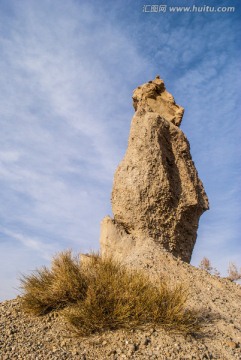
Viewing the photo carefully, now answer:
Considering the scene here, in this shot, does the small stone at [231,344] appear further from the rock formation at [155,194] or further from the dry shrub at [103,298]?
the rock formation at [155,194]

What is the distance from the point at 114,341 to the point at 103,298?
0.65m

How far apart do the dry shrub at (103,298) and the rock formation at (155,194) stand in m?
2.19

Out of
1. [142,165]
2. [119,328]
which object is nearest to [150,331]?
[119,328]

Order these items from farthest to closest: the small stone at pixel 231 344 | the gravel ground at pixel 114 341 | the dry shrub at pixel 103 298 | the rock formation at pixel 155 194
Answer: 1. the rock formation at pixel 155 194
2. the small stone at pixel 231 344
3. the dry shrub at pixel 103 298
4. the gravel ground at pixel 114 341

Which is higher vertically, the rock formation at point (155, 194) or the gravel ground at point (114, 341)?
the rock formation at point (155, 194)

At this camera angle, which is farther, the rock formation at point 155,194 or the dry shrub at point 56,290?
the rock formation at point 155,194

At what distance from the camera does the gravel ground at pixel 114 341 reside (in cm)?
505

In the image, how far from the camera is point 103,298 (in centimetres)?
563

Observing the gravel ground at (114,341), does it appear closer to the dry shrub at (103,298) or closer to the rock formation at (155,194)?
the dry shrub at (103,298)

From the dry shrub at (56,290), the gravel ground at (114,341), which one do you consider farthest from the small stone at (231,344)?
the dry shrub at (56,290)

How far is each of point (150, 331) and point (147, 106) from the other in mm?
6622

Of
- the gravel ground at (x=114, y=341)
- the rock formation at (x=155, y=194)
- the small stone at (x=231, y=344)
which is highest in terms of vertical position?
the rock formation at (x=155, y=194)

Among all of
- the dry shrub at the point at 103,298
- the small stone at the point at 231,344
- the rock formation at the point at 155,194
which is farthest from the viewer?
the rock formation at the point at 155,194

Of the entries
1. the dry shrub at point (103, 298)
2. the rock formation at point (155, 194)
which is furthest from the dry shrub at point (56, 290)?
the rock formation at point (155, 194)
